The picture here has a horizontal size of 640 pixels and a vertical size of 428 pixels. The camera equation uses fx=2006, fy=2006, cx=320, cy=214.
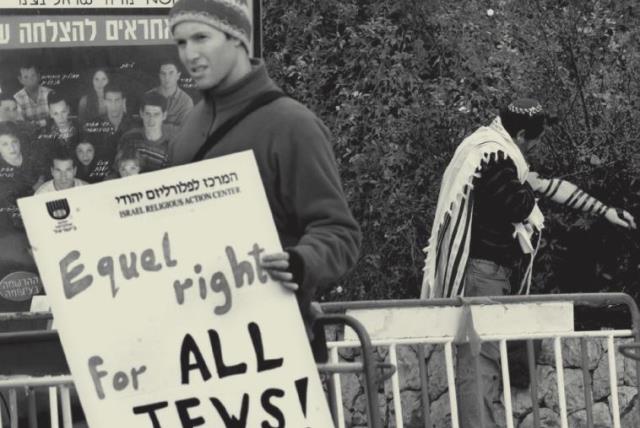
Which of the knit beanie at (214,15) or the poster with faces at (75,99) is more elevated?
the knit beanie at (214,15)

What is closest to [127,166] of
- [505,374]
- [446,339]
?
[446,339]

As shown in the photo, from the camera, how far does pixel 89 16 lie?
28.7ft

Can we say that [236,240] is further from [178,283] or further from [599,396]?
[599,396]

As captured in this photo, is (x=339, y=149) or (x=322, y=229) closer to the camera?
(x=322, y=229)

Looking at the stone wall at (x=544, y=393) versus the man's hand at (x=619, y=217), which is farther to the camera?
the man's hand at (x=619, y=217)

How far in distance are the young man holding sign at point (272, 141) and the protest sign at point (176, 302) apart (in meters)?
0.11

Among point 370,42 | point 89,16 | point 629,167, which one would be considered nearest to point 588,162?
point 629,167

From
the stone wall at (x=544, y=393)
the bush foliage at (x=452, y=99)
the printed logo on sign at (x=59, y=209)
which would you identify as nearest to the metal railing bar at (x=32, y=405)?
the printed logo on sign at (x=59, y=209)

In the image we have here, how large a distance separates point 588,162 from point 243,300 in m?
6.66

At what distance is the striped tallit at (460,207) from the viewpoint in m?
9.88

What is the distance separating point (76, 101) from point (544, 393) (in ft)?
10.3

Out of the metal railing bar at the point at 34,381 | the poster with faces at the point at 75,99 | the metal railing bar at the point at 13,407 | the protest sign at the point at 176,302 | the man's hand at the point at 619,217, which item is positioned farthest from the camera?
the man's hand at the point at 619,217

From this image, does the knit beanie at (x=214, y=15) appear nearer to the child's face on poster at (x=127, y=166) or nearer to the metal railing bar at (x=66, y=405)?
the metal railing bar at (x=66, y=405)

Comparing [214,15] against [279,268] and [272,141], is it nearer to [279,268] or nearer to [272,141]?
[272,141]
